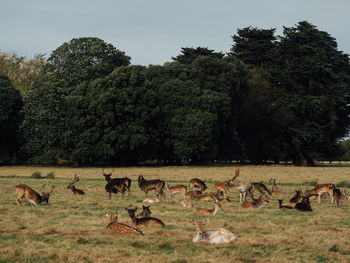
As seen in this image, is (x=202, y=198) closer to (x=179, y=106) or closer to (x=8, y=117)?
(x=179, y=106)

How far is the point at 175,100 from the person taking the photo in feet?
178

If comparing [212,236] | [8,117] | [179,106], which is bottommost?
[212,236]

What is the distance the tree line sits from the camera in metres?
50.0

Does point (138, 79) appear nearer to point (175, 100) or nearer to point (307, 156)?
point (175, 100)

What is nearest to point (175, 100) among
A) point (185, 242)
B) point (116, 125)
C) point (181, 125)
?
point (181, 125)

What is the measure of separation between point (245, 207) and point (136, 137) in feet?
111

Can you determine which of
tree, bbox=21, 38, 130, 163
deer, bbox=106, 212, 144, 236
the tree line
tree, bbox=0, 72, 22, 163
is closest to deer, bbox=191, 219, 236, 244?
deer, bbox=106, 212, 144, 236

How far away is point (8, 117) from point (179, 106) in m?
20.5

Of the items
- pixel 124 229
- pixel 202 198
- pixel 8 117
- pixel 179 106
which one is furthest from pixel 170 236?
pixel 8 117

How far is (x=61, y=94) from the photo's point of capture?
5225 centimetres

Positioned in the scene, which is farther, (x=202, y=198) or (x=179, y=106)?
(x=179, y=106)

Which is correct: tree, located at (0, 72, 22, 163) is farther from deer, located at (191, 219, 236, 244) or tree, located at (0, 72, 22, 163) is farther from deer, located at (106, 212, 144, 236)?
deer, located at (191, 219, 236, 244)

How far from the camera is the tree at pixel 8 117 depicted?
53.6 m

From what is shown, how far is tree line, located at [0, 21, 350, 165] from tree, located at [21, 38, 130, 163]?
119 millimetres
